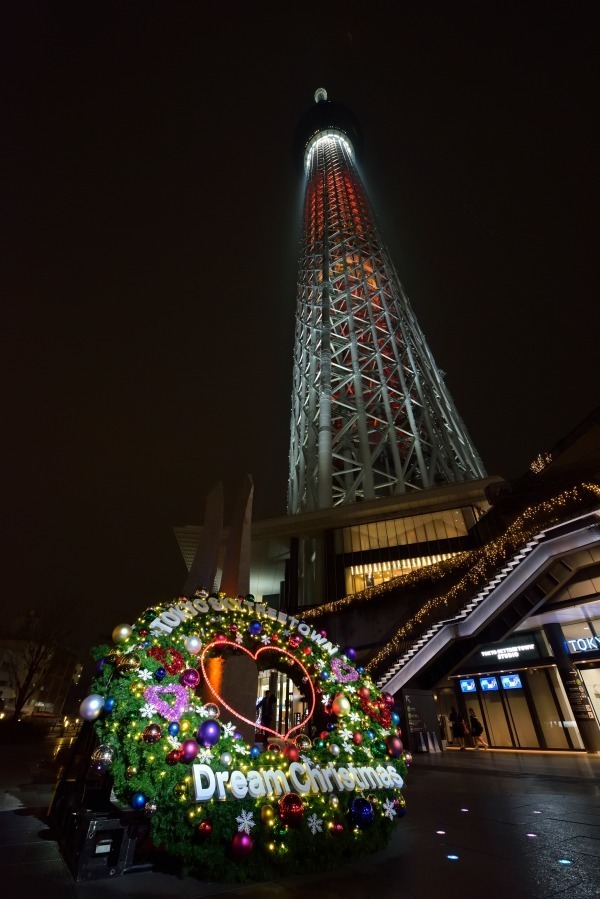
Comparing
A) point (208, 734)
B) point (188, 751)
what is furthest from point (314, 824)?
point (188, 751)

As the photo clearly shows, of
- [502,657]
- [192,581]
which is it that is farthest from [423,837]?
[502,657]

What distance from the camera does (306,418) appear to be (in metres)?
49.2

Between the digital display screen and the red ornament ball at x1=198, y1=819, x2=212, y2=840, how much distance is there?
67.9ft

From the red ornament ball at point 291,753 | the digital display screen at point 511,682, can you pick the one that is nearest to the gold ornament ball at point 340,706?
the red ornament ball at point 291,753

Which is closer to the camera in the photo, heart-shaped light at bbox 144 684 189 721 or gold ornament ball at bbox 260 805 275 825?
gold ornament ball at bbox 260 805 275 825

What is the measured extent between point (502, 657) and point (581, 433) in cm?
1452

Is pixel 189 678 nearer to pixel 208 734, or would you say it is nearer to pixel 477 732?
pixel 208 734

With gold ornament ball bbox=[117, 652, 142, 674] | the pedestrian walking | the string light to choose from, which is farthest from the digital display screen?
gold ornament ball bbox=[117, 652, 142, 674]

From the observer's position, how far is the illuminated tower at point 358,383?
140ft

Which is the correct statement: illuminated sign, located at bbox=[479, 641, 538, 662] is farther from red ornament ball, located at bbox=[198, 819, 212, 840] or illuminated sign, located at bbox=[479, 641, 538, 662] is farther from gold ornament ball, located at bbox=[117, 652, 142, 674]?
gold ornament ball, located at bbox=[117, 652, 142, 674]

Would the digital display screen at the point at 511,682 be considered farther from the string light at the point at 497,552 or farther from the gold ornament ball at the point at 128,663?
the gold ornament ball at the point at 128,663

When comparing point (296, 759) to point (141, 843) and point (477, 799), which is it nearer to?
point (141, 843)

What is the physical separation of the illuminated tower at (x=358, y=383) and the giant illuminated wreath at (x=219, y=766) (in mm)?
30532

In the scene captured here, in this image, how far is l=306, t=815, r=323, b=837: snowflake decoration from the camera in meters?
4.59
